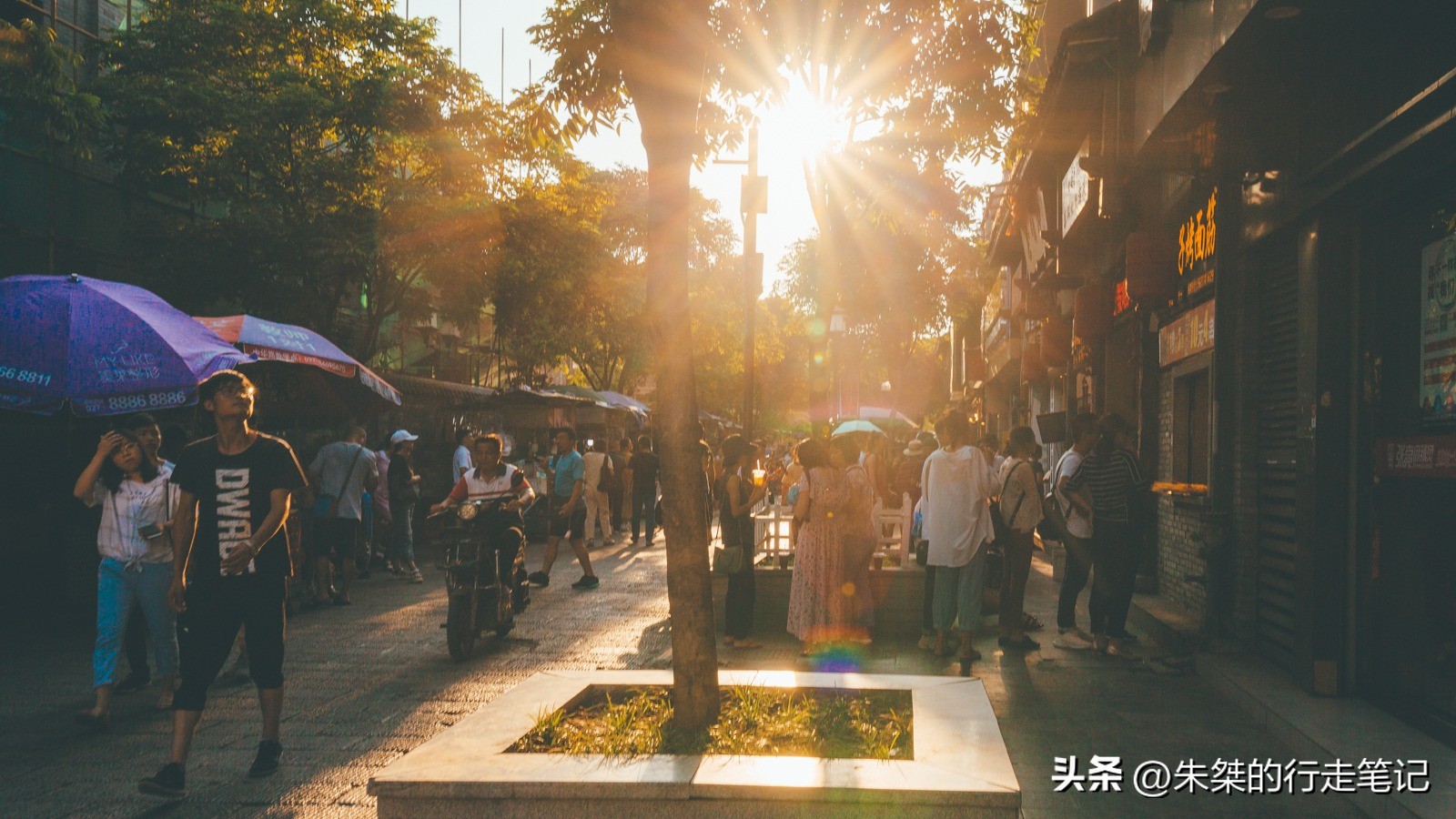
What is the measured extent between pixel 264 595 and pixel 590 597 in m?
7.42

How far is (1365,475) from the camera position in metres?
7.00

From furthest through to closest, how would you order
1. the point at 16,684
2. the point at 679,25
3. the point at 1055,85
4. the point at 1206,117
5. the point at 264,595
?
1. the point at 1055,85
2. the point at 1206,117
3. the point at 16,684
4. the point at 264,595
5. the point at 679,25

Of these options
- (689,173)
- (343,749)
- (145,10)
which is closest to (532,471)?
(145,10)

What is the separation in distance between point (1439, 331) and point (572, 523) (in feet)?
29.9

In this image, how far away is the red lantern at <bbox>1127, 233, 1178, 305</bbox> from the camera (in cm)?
1214

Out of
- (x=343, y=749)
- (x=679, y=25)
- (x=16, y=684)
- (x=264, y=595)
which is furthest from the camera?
(x=16, y=684)

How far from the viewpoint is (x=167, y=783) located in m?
5.24

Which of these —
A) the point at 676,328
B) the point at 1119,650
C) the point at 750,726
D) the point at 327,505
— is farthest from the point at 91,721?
the point at 1119,650

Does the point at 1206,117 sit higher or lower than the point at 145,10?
lower

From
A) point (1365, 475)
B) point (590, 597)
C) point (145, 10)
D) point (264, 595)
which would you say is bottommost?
point (590, 597)

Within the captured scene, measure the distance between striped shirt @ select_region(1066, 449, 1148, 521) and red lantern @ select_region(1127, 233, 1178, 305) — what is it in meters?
3.27

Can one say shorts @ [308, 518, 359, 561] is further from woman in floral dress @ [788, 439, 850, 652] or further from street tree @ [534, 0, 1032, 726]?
street tree @ [534, 0, 1032, 726]

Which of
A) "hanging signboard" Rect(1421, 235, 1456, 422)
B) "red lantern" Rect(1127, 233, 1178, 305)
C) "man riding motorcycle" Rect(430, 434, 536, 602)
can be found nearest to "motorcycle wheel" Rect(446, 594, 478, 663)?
"man riding motorcycle" Rect(430, 434, 536, 602)

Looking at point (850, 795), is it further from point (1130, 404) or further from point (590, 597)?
point (1130, 404)
